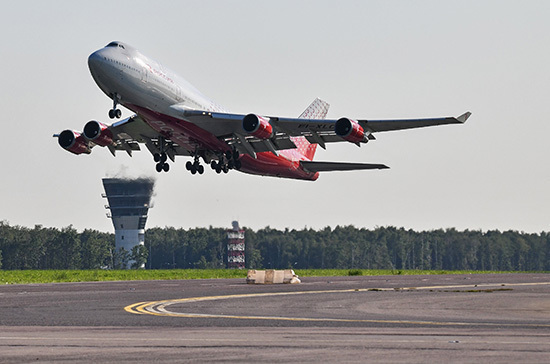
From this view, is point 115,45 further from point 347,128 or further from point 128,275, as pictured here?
point 128,275

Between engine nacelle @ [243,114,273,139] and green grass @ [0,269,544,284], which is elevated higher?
engine nacelle @ [243,114,273,139]

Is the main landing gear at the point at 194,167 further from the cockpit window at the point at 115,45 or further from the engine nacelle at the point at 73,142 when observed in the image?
the cockpit window at the point at 115,45

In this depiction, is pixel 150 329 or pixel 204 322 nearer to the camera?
pixel 150 329

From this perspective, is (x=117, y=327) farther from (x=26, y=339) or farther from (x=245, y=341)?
(x=245, y=341)

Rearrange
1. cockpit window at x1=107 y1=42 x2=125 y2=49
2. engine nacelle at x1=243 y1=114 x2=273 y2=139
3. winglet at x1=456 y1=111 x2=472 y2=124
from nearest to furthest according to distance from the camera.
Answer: winglet at x1=456 y1=111 x2=472 y2=124, cockpit window at x1=107 y1=42 x2=125 y2=49, engine nacelle at x1=243 y1=114 x2=273 y2=139

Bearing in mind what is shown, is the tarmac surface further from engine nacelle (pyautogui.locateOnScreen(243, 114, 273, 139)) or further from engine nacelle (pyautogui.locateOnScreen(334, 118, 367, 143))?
engine nacelle (pyautogui.locateOnScreen(243, 114, 273, 139))

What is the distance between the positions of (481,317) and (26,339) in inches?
624

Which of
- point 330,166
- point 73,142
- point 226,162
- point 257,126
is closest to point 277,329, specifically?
point 257,126

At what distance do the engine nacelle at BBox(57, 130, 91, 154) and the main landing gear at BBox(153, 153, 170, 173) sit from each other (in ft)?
15.2

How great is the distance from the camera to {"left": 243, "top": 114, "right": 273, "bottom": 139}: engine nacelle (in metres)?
50.5

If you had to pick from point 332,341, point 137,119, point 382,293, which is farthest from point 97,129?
point 332,341

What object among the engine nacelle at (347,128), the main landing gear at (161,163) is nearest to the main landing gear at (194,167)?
the main landing gear at (161,163)

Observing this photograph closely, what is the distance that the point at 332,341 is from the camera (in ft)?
67.5

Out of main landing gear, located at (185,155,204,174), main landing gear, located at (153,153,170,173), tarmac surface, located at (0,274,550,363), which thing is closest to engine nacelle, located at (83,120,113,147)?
main landing gear, located at (153,153,170,173)
